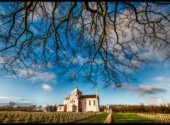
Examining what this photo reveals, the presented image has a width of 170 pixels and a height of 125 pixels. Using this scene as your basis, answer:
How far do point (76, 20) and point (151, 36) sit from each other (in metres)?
2.84

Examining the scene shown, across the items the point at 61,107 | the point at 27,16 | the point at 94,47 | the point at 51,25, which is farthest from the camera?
the point at 61,107

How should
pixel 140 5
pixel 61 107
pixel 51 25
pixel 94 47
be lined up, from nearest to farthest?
pixel 140 5, pixel 51 25, pixel 94 47, pixel 61 107

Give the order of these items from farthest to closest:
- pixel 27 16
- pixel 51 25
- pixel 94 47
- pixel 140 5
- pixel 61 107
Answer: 1. pixel 61 107
2. pixel 94 47
3. pixel 51 25
4. pixel 27 16
5. pixel 140 5

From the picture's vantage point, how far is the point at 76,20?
7.48 m

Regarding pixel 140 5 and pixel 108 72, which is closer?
pixel 140 5

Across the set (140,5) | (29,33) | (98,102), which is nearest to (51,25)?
(29,33)

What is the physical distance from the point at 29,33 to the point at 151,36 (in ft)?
13.3

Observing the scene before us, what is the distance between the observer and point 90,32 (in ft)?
24.7

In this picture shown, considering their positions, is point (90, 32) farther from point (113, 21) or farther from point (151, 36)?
point (151, 36)

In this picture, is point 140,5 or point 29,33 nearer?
point 140,5

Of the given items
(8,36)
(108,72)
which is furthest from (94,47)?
(8,36)

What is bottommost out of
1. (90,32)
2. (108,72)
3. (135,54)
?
(108,72)

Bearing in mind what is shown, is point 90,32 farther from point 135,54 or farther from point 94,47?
point 135,54

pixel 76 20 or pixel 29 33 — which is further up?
pixel 76 20
